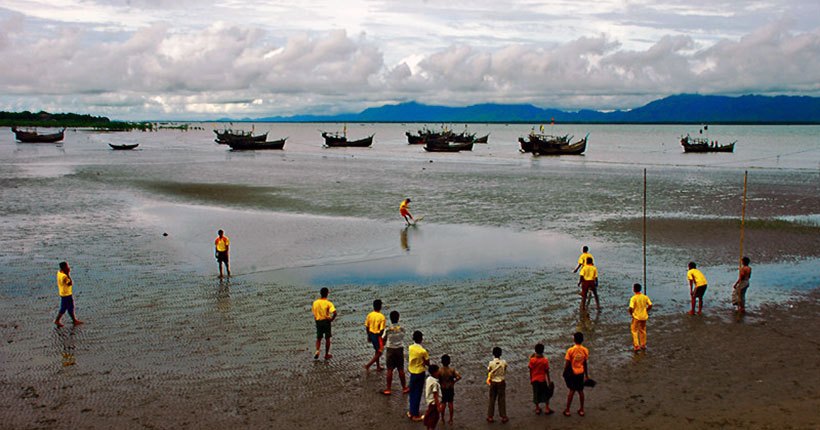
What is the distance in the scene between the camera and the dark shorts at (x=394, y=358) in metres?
10.1

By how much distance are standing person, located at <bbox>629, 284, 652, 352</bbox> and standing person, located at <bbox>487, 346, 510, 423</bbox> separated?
365 cm

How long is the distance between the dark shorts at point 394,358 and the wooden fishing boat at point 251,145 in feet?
275

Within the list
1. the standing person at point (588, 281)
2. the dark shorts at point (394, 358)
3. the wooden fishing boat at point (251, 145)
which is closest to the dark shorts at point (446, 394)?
the dark shorts at point (394, 358)

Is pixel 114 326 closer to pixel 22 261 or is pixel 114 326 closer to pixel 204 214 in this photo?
pixel 22 261

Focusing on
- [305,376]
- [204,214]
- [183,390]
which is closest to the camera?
[183,390]

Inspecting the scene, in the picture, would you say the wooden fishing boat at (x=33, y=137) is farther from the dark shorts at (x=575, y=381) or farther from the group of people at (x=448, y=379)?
the dark shorts at (x=575, y=381)

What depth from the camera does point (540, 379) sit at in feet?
30.3

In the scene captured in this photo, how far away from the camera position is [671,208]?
3156cm

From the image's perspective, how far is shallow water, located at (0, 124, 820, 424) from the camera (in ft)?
38.1

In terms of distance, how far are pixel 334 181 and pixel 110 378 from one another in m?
35.9

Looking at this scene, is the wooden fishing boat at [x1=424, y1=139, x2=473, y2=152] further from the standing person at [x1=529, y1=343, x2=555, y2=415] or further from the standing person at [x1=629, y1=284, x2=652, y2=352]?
the standing person at [x1=529, y1=343, x2=555, y2=415]

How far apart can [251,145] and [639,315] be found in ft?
280

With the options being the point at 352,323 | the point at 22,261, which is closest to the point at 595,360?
the point at 352,323

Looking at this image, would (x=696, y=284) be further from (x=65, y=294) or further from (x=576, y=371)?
(x=65, y=294)
